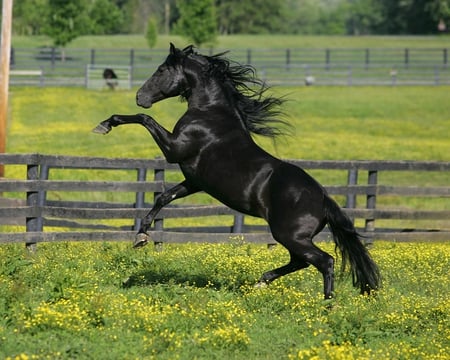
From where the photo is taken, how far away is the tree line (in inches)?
2835

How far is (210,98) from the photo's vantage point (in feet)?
33.2

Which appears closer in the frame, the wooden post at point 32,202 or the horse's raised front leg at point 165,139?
the horse's raised front leg at point 165,139

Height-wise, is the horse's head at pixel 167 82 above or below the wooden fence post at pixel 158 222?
above

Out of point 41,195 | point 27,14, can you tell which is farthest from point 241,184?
point 27,14

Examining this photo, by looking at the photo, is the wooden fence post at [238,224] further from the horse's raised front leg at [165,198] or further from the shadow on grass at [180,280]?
the horse's raised front leg at [165,198]

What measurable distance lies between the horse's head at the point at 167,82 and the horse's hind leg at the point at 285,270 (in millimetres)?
2176

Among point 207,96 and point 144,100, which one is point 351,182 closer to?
point 207,96

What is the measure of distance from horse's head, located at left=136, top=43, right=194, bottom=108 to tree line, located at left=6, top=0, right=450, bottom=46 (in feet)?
203

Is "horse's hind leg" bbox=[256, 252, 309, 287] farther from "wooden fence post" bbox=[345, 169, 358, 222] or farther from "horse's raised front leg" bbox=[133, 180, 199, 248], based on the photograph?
"wooden fence post" bbox=[345, 169, 358, 222]

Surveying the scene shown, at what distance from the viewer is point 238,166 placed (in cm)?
960

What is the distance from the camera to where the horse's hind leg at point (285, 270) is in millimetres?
9781

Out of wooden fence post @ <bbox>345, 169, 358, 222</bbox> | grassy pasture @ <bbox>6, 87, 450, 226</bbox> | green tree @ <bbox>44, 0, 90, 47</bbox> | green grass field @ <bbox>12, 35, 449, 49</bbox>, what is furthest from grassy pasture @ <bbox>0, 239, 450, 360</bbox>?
green grass field @ <bbox>12, 35, 449, 49</bbox>

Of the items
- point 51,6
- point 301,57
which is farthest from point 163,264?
point 301,57

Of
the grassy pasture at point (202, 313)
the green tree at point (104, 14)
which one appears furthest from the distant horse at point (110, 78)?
Answer: the green tree at point (104, 14)
